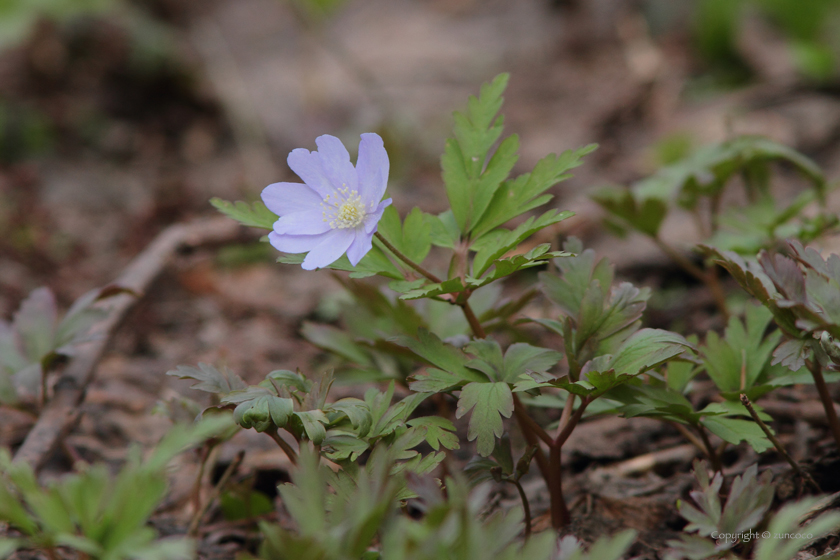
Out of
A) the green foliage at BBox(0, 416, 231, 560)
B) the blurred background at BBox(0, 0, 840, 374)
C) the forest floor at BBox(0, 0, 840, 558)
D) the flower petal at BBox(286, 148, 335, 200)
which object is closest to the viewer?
the green foliage at BBox(0, 416, 231, 560)

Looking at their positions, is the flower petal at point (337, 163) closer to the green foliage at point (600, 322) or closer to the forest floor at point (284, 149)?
the green foliage at point (600, 322)

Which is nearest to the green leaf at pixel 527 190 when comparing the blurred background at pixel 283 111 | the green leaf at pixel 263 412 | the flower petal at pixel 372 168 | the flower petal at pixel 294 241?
the flower petal at pixel 372 168

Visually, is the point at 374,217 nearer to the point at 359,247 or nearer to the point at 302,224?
the point at 359,247

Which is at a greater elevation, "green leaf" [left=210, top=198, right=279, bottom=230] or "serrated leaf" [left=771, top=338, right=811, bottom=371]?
"green leaf" [left=210, top=198, right=279, bottom=230]

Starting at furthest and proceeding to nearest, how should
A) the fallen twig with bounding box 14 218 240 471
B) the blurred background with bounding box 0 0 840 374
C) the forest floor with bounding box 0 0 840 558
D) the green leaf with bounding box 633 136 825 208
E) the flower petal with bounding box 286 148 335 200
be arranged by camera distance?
1. the blurred background with bounding box 0 0 840 374
2. the green leaf with bounding box 633 136 825 208
3. the forest floor with bounding box 0 0 840 558
4. the fallen twig with bounding box 14 218 240 471
5. the flower petal with bounding box 286 148 335 200

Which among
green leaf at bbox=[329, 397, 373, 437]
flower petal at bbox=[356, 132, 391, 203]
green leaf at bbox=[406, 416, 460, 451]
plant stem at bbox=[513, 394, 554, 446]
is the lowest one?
plant stem at bbox=[513, 394, 554, 446]

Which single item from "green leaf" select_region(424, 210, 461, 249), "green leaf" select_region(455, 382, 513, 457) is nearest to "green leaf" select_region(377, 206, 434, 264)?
"green leaf" select_region(424, 210, 461, 249)

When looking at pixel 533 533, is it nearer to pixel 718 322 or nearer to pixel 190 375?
pixel 190 375

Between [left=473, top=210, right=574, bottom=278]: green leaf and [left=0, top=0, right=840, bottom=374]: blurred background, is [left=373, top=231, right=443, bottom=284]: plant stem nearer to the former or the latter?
[left=473, top=210, right=574, bottom=278]: green leaf

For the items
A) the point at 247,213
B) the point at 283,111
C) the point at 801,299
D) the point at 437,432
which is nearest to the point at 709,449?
the point at 801,299
